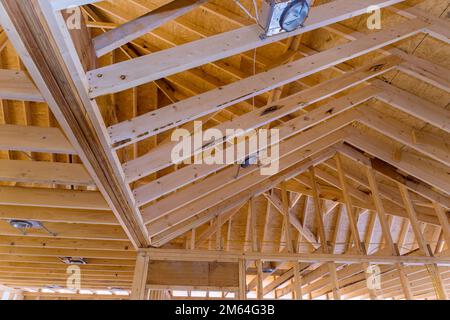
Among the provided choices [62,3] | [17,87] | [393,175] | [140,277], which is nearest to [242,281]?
[140,277]

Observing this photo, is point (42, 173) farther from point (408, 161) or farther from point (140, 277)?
point (408, 161)

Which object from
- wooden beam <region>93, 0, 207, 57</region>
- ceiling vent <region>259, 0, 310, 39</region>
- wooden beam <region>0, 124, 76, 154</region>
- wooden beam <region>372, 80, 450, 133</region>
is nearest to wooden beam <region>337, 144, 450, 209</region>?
wooden beam <region>372, 80, 450, 133</region>

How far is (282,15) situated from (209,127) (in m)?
2.79

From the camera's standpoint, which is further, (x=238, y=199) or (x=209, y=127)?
(x=238, y=199)

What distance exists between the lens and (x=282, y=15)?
66.9 inches

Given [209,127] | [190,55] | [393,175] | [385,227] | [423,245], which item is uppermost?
[209,127]

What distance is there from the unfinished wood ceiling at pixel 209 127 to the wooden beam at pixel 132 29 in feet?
0.03

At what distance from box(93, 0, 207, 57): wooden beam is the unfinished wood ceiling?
0.01 meters

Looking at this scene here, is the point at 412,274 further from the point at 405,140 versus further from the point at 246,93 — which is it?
the point at 246,93

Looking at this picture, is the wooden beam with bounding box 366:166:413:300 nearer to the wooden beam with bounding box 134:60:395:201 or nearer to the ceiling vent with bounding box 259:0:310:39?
the wooden beam with bounding box 134:60:395:201

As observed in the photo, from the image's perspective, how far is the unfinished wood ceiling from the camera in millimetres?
1814

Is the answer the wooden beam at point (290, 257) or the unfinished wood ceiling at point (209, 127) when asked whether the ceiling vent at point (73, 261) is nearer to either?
the unfinished wood ceiling at point (209, 127)

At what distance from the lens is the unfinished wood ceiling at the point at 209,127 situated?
1.81 m

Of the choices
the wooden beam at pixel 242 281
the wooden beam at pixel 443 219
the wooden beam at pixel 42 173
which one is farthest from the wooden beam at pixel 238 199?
the wooden beam at pixel 42 173
